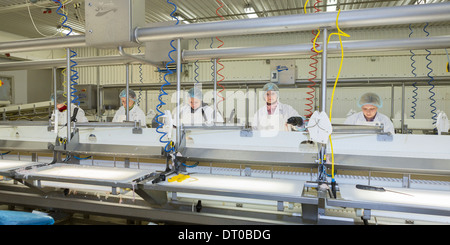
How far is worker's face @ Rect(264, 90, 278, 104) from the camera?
11.5ft

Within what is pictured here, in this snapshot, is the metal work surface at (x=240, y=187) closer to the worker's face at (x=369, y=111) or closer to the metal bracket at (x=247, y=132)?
the metal bracket at (x=247, y=132)

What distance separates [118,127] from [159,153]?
0.68 m

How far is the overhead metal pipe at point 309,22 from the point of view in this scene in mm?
1292

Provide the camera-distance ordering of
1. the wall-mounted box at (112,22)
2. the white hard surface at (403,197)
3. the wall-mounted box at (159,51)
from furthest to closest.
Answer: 1. the wall-mounted box at (159,51)
2. the wall-mounted box at (112,22)
3. the white hard surface at (403,197)

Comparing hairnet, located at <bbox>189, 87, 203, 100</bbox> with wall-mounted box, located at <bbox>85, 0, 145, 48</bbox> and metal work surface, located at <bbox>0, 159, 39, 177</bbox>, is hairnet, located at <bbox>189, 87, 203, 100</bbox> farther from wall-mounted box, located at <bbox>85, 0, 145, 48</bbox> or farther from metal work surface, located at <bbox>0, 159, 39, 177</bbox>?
metal work surface, located at <bbox>0, 159, 39, 177</bbox>

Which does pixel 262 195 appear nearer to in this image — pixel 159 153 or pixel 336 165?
pixel 336 165

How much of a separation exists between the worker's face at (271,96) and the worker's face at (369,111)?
4.03 feet

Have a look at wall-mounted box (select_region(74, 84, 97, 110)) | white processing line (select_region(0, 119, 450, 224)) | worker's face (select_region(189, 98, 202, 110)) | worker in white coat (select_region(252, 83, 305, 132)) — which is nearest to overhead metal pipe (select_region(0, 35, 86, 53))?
white processing line (select_region(0, 119, 450, 224))

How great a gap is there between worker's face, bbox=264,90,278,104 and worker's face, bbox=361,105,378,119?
1.23 m

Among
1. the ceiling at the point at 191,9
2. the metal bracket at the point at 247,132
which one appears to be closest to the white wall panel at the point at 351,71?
the ceiling at the point at 191,9

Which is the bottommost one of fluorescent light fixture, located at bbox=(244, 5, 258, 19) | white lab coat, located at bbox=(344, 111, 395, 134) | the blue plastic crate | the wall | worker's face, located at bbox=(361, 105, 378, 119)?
the blue plastic crate

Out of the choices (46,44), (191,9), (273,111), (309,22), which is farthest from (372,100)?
(191,9)

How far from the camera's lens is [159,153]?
1.74 m

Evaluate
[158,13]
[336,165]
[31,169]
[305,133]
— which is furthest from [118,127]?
[158,13]
